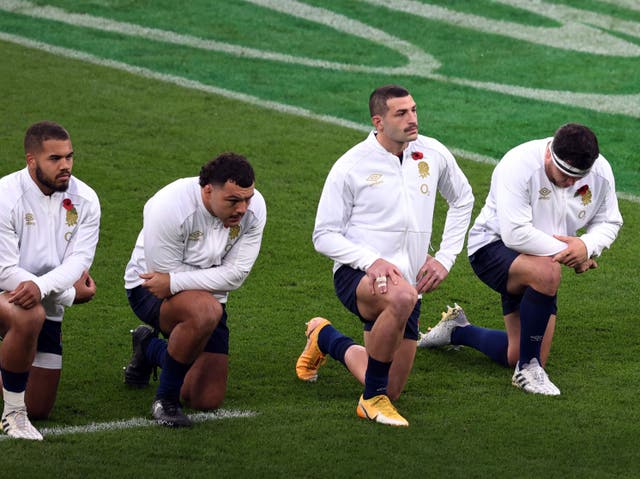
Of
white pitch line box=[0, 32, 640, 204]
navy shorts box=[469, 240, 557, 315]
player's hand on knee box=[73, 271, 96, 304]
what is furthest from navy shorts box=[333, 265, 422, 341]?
white pitch line box=[0, 32, 640, 204]

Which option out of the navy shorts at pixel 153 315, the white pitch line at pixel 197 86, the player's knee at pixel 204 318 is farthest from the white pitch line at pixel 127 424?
the white pitch line at pixel 197 86

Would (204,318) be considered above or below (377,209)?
below

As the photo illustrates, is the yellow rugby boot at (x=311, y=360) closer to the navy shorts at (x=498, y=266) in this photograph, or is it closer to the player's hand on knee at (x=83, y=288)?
the navy shorts at (x=498, y=266)

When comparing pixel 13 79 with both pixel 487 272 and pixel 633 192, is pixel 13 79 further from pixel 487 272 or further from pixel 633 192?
pixel 487 272

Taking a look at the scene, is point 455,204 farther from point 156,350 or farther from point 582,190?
point 156,350

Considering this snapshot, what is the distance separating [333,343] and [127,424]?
1.22 metres

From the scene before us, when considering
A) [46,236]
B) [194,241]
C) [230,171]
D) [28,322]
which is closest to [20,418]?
[28,322]

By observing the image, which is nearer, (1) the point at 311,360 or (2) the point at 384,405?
(2) the point at 384,405

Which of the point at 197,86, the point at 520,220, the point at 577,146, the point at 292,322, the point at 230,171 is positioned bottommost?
the point at 292,322

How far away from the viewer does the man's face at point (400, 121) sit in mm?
6609

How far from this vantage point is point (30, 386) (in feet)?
20.9

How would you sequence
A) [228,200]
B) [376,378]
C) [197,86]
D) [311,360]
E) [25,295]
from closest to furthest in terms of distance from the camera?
[25,295]
[228,200]
[376,378]
[311,360]
[197,86]

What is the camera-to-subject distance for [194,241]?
6.46 metres

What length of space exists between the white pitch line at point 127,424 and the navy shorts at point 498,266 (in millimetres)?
1567
